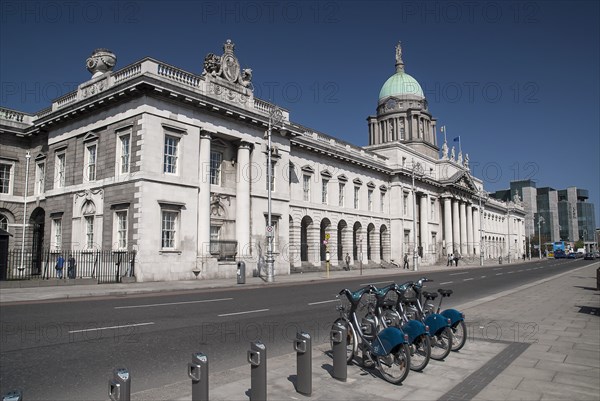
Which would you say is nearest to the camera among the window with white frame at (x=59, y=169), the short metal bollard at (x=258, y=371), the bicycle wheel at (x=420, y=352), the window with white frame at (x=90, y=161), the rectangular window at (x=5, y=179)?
the short metal bollard at (x=258, y=371)

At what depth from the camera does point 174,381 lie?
5988 mm

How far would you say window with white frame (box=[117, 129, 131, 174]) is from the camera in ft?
85.9

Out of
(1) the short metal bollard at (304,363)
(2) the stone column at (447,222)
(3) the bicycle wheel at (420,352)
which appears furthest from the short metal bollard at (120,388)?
(2) the stone column at (447,222)

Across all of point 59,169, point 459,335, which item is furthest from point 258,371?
point 59,169

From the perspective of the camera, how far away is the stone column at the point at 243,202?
100ft

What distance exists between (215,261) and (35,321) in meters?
17.1

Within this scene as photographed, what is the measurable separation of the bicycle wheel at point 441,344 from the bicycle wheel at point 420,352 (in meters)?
0.49

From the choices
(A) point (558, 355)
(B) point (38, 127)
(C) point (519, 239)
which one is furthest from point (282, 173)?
(C) point (519, 239)

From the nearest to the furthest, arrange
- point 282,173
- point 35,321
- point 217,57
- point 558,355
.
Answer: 1. point 558,355
2. point 35,321
3. point 217,57
4. point 282,173

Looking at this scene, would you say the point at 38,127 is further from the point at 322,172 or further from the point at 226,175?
the point at 322,172

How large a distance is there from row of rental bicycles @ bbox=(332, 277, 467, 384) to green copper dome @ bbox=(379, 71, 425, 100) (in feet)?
238

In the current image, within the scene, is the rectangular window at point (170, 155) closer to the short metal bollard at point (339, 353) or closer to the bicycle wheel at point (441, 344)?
the bicycle wheel at point (441, 344)

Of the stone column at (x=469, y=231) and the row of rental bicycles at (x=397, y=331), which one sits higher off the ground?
the stone column at (x=469, y=231)

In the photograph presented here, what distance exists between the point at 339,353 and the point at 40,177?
33761mm
